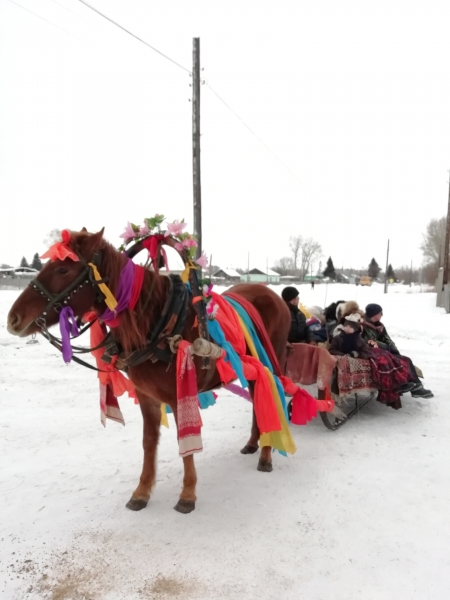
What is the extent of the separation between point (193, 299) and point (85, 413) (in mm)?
2683

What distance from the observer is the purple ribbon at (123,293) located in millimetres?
2479

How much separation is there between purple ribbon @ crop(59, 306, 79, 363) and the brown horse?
0.16ft

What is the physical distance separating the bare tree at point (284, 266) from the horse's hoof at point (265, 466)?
76388 mm

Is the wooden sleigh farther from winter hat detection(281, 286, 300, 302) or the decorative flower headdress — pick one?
the decorative flower headdress

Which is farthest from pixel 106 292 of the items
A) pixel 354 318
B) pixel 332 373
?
pixel 354 318

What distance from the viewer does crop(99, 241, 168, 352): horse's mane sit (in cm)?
246

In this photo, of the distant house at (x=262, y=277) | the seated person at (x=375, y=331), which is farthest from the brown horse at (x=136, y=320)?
the distant house at (x=262, y=277)

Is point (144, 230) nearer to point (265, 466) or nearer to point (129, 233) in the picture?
point (129, 233)

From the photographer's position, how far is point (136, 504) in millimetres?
2877

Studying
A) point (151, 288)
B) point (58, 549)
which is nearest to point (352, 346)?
point (151, 288)

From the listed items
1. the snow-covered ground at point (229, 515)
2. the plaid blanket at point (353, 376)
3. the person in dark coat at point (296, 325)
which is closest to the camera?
the snow-covered ground at point (229, 515)

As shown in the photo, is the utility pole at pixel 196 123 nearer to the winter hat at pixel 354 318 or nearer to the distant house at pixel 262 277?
the winter hat at pixel 354 318

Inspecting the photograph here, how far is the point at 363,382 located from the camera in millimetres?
4535

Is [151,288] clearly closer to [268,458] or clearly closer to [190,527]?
[190,527]
